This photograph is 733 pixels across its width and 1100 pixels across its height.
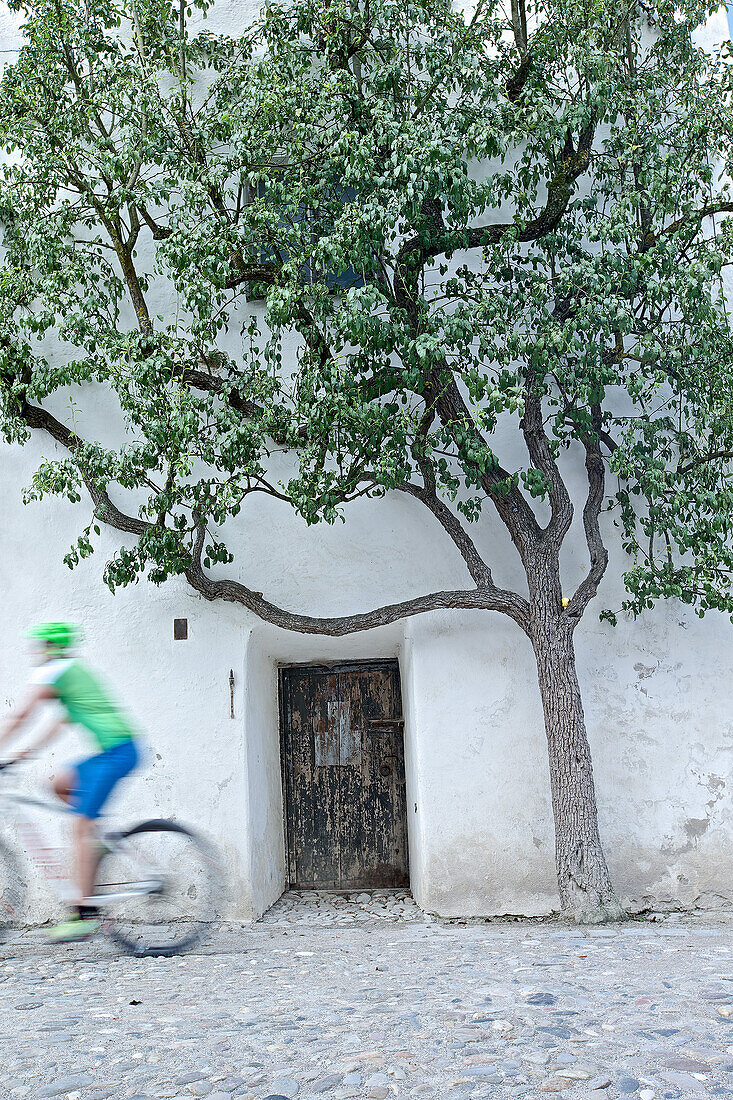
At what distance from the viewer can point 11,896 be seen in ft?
21.7

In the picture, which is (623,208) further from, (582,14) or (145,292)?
(145,292)

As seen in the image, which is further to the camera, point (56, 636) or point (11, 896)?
point (11, 896)

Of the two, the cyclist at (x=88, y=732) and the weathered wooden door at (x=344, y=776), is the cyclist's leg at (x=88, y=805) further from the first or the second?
the weathered wooden door at (x=344, y=776)

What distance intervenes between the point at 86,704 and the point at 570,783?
320 cm

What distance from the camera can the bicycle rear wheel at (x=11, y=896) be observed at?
656cm

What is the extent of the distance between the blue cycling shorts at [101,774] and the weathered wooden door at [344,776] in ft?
9.11

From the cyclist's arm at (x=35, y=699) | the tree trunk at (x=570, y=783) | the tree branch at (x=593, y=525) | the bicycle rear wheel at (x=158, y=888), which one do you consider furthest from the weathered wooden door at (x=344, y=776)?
the cyclist's arm at (x=35, y=699)

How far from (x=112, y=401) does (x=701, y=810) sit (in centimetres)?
562

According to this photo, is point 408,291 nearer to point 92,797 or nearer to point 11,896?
point 92,797

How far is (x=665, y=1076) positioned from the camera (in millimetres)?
2797

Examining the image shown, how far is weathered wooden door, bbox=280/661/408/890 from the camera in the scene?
7707 millimetres

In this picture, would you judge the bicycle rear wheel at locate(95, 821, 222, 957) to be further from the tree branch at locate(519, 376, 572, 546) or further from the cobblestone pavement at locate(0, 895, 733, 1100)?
the tree branch at locate(519, 376, 572, 546)

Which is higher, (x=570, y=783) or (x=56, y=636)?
(x=56, y=636)

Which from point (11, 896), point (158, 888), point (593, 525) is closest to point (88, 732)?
point (158, 888)
